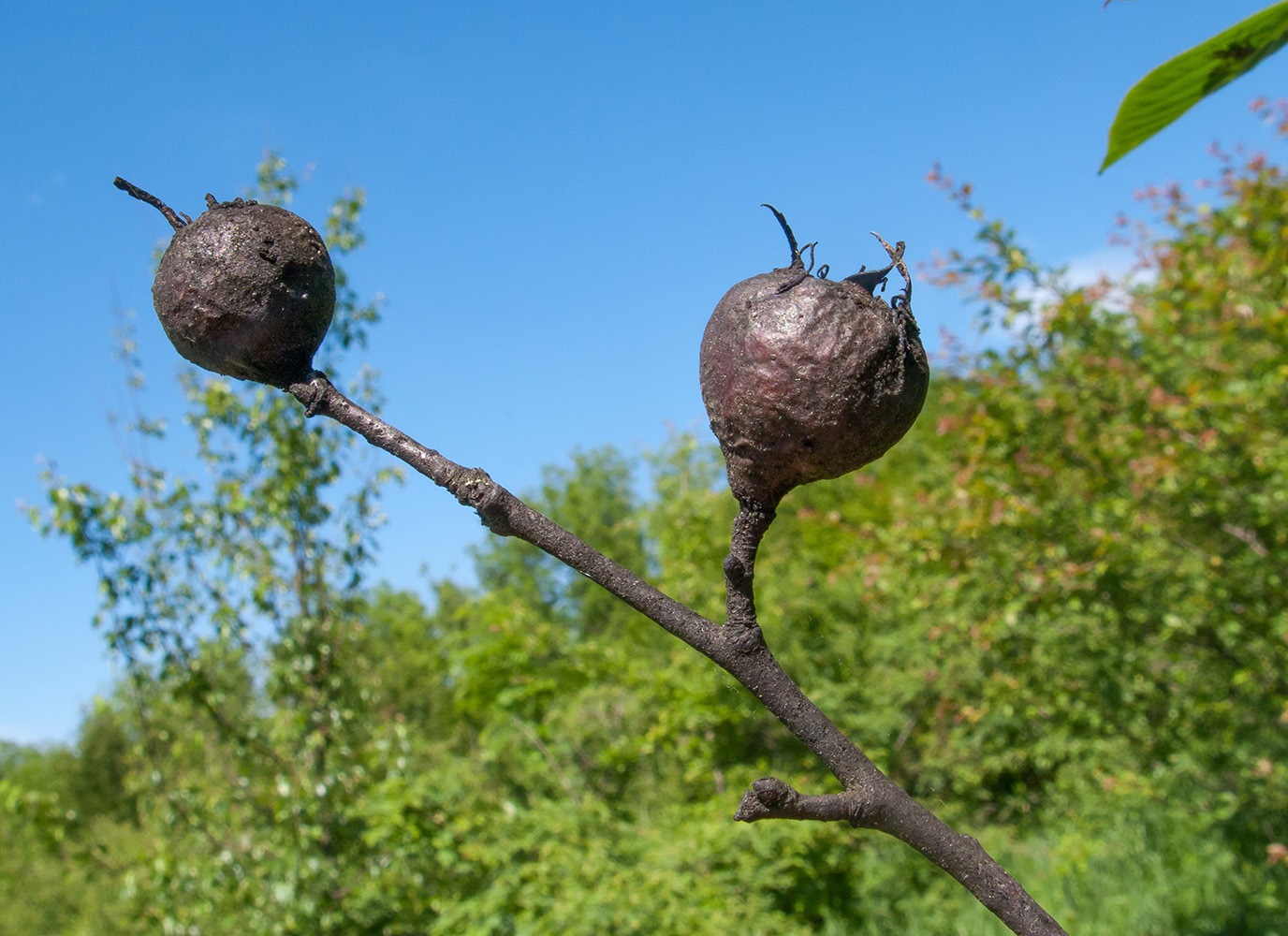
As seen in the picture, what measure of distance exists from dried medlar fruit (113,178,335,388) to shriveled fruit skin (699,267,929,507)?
1.67 ft

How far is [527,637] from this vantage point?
8.12m

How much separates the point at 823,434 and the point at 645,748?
24.7 ft

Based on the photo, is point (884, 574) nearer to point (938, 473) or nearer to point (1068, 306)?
point (1068, 306)

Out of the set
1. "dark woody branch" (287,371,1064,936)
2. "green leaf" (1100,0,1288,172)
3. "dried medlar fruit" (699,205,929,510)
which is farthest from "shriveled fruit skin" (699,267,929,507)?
"green leaf" (1100,0,1288,172)

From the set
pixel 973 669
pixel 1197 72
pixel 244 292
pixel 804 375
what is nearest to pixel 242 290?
pixel 244 292

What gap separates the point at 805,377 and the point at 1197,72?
0.49 m

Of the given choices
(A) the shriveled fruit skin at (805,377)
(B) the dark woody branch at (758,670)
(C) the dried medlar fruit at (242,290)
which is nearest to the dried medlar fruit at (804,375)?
(A) the shriveled fruit skin at (805,377)

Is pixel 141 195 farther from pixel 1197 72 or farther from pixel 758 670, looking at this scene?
pixel 1197 72

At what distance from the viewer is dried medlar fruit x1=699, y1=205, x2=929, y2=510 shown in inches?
41.5

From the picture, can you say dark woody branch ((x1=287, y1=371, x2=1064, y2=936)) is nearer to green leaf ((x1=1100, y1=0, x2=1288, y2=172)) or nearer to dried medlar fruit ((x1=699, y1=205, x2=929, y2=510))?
dried medlar fruit ((x1=699, y1=205, x2=929, y2=510))

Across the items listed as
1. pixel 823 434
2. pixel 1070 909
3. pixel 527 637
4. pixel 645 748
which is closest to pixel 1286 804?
pixel 1070 909

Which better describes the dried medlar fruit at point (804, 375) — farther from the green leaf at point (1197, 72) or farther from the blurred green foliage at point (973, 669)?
the blurred green foliage at point (973, 669)

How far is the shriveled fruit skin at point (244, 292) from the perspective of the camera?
3.80 feet

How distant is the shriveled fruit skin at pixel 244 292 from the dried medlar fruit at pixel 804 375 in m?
0.51
